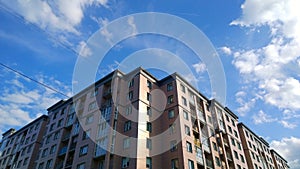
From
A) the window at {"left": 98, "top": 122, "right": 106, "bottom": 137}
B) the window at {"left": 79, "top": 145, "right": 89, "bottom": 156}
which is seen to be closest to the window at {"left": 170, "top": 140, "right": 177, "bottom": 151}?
the window at {"left": 98, "top": 122, "right": 106, "bottom": 137}

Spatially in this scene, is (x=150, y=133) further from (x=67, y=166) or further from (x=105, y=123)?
(x=67, y=166)

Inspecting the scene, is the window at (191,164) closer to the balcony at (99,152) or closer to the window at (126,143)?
the window at (126,143)

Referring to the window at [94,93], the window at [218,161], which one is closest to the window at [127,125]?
the window at [94,93]

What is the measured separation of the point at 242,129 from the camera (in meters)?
51.6

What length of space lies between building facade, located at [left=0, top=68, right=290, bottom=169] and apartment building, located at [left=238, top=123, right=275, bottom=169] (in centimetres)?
498

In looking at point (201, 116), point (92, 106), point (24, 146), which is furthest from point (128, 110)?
point (24, 146)

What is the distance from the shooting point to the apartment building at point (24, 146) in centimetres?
4322

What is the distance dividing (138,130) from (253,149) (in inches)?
1371

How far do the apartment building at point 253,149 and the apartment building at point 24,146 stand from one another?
1661 inches

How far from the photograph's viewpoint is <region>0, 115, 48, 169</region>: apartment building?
142 ft

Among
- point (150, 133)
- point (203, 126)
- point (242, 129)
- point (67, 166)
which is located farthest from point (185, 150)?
point (242, 129)

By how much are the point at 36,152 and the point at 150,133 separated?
2654 centimetres

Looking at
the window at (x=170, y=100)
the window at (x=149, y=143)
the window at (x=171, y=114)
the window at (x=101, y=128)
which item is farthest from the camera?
the window at (x=170, y=100)

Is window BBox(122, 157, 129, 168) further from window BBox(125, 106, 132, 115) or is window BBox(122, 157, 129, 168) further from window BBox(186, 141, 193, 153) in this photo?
window BBox(186, 141, 193, 153)
